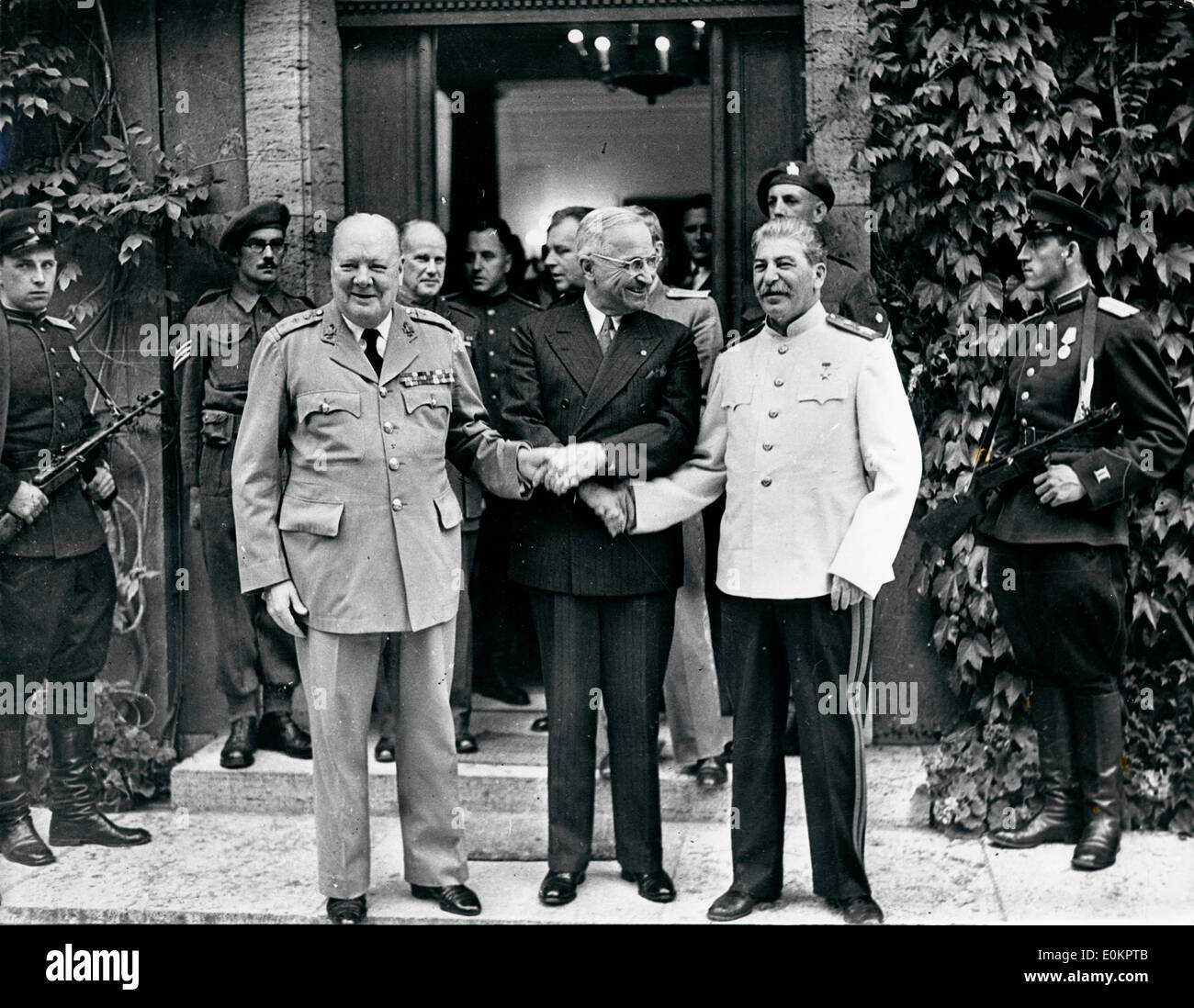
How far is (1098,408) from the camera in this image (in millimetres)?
5105

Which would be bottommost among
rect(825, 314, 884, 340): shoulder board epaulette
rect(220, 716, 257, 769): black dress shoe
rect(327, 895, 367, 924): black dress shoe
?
rect(327, 895, 367, 924): black dress shoe

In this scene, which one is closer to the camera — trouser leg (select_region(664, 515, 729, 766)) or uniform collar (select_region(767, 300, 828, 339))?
uniform collar (select_region(767, 300, 828, 339))

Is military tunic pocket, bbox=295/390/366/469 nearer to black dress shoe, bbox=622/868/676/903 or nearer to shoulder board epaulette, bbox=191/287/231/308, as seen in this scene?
shoulder board epaulette, bbox=191/287/231/308

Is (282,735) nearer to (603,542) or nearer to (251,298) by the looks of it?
(251,298)

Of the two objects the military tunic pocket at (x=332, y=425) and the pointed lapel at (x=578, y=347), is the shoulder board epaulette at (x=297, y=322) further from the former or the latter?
the pointed lapel at (x=578, y=347)

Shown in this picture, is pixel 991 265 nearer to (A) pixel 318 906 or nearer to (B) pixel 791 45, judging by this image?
(B) pixel 791 45

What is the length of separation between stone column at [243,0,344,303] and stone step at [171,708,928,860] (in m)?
2.00

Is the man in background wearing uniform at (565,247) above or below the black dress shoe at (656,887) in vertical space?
above

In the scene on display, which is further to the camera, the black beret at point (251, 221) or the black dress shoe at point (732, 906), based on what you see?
the black beret at point (251, 221)

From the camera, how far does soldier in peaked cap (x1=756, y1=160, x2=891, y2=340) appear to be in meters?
5.54

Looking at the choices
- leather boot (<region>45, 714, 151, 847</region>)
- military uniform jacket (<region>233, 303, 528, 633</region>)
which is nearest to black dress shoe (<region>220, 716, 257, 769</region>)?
leather boot (<region>45, 714, 151, 847</region>)

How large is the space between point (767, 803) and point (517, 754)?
1417 mm

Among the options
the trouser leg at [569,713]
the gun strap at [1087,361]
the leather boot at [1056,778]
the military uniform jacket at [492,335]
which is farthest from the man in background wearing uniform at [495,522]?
the leather boot at [1056,778]

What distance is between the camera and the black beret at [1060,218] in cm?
516
